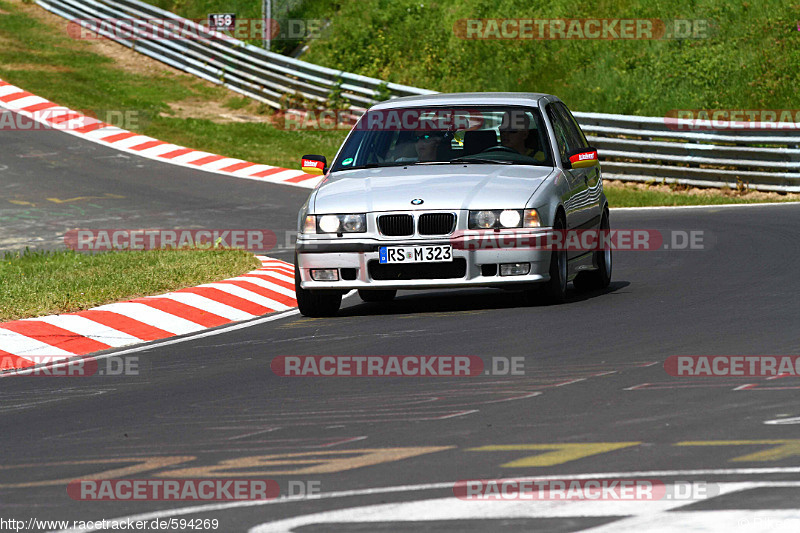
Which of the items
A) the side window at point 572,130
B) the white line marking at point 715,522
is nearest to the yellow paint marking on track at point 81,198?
the side window at point 572,130

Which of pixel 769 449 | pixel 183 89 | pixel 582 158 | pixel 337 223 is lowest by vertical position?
pixel 769 449

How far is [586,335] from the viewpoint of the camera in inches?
366

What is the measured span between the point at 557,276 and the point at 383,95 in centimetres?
1720

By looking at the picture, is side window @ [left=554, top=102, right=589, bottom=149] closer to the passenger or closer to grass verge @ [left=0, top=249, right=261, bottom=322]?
the passenger

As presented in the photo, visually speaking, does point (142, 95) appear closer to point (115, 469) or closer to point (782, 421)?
point (115, 469)

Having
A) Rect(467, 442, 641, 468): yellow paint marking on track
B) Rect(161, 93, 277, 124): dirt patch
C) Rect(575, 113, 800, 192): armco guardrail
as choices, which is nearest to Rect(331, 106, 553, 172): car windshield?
Rect(467, 442, 641, 468): yellow paint marking on track

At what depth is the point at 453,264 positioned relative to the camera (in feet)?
34.6

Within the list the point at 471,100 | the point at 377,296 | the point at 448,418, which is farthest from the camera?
the point at 377,296

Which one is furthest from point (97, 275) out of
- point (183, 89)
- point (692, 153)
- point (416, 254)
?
point (183, 89)

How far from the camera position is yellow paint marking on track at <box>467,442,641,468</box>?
18.3 ft

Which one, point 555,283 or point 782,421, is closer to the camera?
point 782,421

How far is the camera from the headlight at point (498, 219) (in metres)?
10.5

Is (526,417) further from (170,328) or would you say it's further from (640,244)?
(640,244)

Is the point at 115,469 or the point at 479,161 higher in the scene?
the point at 479,161
